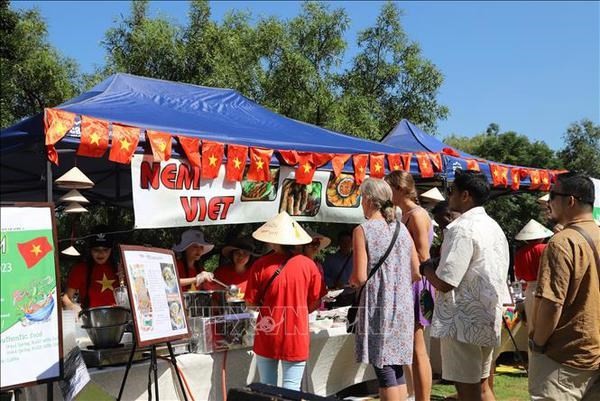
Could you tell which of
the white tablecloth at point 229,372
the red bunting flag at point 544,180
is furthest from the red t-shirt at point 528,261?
the white tablecloth at point 229,372

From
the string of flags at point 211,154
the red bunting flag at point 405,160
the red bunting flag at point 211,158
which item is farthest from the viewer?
the red bunting flag at point 405,160

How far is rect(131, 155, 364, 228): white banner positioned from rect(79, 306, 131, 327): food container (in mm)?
1152

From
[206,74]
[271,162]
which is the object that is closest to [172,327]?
[271,162]

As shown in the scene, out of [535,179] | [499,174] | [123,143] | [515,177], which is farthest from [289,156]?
[535,179]

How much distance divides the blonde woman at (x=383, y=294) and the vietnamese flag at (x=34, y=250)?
1.77m

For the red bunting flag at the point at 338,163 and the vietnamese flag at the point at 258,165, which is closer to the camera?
the vietnamese flag at the point at 258,165

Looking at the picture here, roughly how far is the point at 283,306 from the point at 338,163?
2.50m

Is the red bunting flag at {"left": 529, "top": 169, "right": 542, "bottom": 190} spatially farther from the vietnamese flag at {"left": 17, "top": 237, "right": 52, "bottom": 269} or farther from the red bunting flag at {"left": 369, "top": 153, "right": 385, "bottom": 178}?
the vietnamese flag at {"left": 17, "top": 237, "right": 52, "bottom": 269}

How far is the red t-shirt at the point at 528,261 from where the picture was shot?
6867 mm

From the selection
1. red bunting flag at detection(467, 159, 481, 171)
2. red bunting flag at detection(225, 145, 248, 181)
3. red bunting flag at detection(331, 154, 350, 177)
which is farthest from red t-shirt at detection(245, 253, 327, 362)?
Answer: red bunting flag at detection(467, 159, 481, 171)

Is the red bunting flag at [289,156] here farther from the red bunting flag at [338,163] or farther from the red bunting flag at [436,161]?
the red bunting flag at [436,161]

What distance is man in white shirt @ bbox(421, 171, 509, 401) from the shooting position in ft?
11.3

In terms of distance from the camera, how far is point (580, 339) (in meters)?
2.80

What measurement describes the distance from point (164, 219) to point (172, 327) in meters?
1.54
